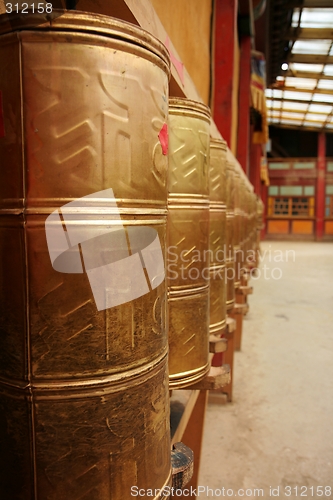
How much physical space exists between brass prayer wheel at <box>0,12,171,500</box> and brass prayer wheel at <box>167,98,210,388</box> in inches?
15.6

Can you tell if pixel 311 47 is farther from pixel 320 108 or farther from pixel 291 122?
pixel 291 122

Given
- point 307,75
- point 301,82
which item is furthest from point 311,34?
point 301,82

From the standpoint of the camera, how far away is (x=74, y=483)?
67 centimetres

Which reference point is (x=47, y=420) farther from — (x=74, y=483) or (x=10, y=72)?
(x=10, y=72)

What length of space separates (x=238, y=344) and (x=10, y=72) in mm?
4730

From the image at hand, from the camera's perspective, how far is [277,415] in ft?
11.4

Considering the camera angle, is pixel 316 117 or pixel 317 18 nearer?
Result: pixel 317 18

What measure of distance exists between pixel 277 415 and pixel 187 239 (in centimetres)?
286

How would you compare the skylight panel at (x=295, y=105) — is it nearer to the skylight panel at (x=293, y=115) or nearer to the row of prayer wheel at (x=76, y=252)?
the skylight panel at (x=293, y=115)

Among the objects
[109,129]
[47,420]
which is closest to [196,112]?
[109,129]

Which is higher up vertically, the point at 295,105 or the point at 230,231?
the point at 295,105

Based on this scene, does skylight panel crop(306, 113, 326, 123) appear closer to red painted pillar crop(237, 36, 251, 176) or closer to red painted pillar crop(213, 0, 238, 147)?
red painted pillar crop(237, 36, 251, 176)
